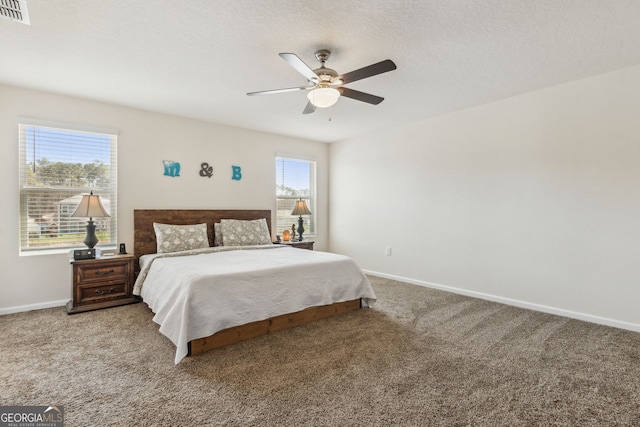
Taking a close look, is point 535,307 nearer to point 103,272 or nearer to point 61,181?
point 103,272

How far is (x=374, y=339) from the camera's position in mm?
2717

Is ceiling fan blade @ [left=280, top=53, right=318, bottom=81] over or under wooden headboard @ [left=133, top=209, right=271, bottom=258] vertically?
over

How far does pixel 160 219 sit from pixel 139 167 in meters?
0.72

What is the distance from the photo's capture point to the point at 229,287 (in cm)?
259

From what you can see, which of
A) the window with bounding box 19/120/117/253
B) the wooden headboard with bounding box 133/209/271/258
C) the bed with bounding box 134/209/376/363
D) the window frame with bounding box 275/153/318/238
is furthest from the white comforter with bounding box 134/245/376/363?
the window frame with bounding box 275/153/318/238

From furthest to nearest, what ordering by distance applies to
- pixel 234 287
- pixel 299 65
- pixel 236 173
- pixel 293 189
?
pixel 293 189
pixel 236 173
pixel 234 287
pixel 299 65

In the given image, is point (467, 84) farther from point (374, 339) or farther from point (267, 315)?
point (267, 315)

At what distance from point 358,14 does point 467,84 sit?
1.76 m

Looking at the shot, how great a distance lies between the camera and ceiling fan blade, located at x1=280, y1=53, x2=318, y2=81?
2.13 m

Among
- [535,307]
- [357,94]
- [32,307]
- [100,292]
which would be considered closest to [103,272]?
[100,292]

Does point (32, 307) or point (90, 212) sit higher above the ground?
point (90, 212)

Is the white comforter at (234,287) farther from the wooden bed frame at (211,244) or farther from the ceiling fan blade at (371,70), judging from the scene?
the ceiling fan blade at (371,70)

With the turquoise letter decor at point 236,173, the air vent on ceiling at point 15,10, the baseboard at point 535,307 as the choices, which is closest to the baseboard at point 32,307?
the turquoise letter decor at point 236,173

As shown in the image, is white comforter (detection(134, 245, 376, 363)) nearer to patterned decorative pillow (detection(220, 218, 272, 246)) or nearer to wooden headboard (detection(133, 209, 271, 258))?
wooden headboard (detection(133, 209, 271, 258))
